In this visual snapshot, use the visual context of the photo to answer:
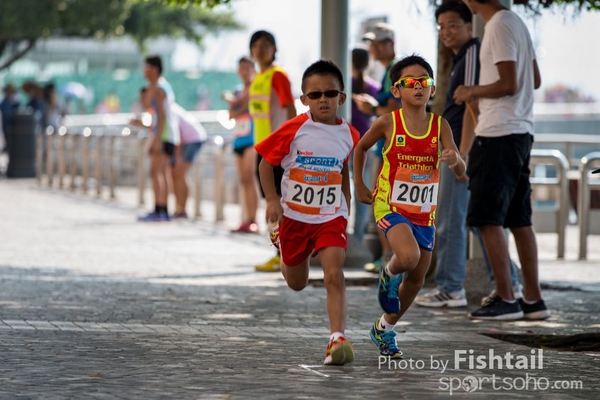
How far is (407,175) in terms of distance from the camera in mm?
7426

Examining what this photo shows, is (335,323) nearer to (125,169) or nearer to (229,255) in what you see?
(229,255)

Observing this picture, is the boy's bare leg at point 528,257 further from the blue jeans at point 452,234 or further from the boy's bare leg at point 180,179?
the boy's bare leg at point 180,179

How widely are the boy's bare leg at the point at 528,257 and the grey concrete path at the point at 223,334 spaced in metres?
0.25

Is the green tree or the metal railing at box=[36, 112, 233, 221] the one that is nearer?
the metal railing at box=[36, 112, 233, 221]

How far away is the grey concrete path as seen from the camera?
6.34m

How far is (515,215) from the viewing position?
916 centimetres

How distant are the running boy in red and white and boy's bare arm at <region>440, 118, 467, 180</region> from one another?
490 mm

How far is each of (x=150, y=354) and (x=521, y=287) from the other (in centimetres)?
357

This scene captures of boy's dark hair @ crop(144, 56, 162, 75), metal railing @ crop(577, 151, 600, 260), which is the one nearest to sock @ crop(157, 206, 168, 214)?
boy's dark hair @ crop(144, 56, 162, 75)

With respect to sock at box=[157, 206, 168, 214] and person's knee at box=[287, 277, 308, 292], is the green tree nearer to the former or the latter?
sock at box=[157, 206, 168, 214]

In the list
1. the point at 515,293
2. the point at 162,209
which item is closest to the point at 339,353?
the point at 515,293

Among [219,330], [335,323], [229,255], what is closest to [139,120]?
[229,255]

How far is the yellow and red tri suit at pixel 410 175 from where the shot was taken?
7.39 m

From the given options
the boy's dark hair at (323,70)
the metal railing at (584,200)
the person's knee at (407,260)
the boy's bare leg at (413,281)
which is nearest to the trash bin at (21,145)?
the metal railing at (584,200)
